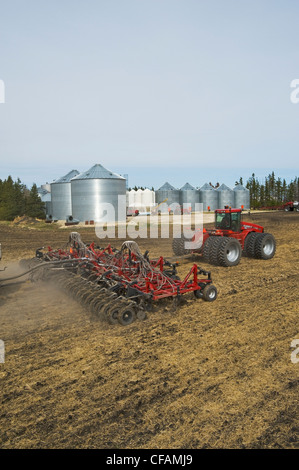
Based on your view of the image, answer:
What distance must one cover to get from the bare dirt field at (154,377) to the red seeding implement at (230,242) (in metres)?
3.74

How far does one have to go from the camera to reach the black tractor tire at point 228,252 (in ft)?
40.2

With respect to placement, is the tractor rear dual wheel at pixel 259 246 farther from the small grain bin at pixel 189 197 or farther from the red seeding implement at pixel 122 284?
the small grain bin at pixel 189 197

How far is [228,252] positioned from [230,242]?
423mm

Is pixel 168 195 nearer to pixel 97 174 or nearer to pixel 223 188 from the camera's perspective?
pixel 223 188

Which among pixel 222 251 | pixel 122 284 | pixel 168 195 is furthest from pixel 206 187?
pixel 122 284

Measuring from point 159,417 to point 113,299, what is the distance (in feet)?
12.5

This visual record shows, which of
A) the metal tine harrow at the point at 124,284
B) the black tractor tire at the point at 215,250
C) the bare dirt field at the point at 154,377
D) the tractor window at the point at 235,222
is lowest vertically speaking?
the bare dirt field at the point at 154,377

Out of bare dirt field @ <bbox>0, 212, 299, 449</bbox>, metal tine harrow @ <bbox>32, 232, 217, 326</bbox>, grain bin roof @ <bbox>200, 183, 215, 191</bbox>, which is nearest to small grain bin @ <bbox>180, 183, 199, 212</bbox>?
grain bin roof @ <bbox>200, 183, 215, 191</bbox>

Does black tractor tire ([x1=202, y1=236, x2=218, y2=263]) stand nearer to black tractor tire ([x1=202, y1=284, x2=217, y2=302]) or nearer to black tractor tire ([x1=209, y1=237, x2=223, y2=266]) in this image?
black tractor tire ([x1=209, y1=237, x2=223, y2=266])

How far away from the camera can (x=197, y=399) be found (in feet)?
15.0

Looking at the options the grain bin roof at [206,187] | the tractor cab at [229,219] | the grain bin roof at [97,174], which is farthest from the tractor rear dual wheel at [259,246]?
the grain bin roof at [206,187]

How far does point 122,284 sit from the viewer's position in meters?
8.12

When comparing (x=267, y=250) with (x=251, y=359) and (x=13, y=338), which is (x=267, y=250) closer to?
(x=251, y=359)

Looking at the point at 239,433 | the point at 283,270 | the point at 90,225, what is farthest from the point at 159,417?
the point at 90,225
